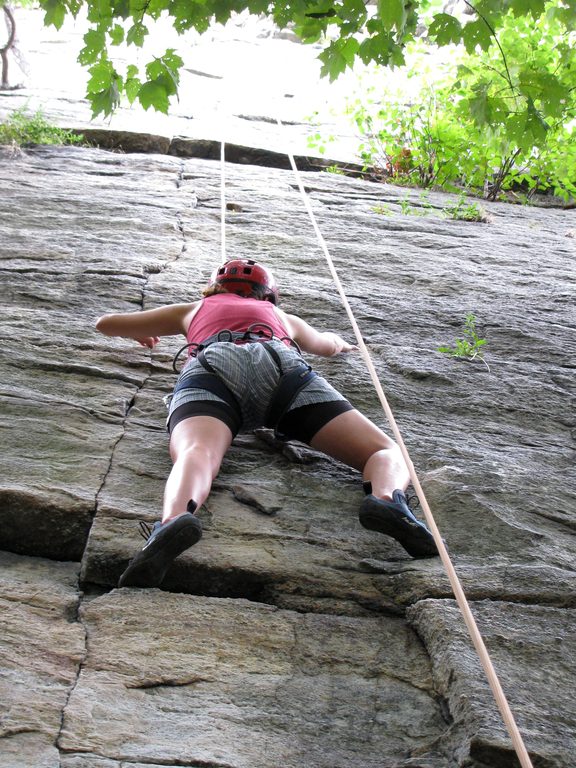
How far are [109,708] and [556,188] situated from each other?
8736 mm

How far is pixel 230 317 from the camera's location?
162 inches

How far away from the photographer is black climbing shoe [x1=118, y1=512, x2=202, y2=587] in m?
2.81

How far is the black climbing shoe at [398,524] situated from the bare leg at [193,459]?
60 centimetres

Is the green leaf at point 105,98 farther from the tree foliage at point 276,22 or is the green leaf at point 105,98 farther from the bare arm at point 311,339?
the bare arm at point 311,339

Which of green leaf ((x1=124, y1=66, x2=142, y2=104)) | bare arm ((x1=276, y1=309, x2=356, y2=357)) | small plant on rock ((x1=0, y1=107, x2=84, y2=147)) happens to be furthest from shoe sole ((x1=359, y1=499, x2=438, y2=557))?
small plant on rock ((x1=0, y1=107, x2=84, y2=147))

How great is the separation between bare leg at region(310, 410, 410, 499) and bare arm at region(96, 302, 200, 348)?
111 cm

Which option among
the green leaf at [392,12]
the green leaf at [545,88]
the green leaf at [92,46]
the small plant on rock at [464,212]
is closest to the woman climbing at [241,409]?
the green leaf at [92,46]

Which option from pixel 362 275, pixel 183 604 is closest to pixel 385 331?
pixel 362 275

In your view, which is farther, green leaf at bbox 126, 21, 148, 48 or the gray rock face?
green leaf at bbox 126, 21, 148, 48

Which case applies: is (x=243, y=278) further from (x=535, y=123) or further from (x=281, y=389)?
(x=535, y=123)

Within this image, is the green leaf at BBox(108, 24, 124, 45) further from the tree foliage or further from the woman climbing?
the woman climbing

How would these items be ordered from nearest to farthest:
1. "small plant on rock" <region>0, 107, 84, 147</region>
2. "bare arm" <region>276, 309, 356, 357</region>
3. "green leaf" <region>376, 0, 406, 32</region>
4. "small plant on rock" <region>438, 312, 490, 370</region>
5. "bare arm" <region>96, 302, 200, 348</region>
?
"green leaf" <region>376, 0, 406, 32</region> → "bare arm" <region>96, 302, 200, 348</region> → "bare arm" <region>276, 309, 356, 357</region> → "small plant on rock" <region>438, 312, 490, 370</region> → "small plant on rock" <region>0, 107, 84, 147</region>

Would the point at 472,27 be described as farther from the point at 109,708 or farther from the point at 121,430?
the point at 109,708

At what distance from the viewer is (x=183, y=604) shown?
2.87 meters
